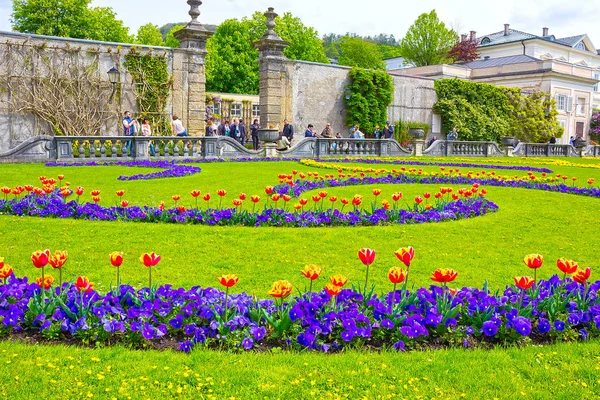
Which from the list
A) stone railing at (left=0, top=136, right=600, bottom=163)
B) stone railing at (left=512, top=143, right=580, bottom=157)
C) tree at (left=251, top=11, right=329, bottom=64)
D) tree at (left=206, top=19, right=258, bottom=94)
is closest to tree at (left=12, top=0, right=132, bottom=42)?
tree at (left=206, top=19, right=258, bottom=94)

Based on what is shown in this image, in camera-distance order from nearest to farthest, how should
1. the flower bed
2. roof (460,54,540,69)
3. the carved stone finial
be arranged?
1. the flower bed
2. the carved stone finial
3. roof (460,54,540,69)

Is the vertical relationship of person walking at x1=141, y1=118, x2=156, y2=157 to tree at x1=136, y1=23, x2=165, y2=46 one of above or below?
below

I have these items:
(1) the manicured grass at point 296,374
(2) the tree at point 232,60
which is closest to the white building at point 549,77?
(2) the tree at point 232,60

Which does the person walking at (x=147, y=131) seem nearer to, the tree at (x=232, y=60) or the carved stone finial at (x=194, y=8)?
the carved stone finial at (x=194, y=8)

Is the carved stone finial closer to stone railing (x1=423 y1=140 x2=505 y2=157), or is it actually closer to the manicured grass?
stone railing (x1=423 y1=140 x2=505 y2=157)

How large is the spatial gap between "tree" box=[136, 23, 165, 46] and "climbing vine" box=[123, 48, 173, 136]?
38.7 metres

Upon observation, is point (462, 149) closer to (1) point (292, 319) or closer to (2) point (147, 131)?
(2) point (147, 131)

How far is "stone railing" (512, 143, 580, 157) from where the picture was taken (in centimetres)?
3075

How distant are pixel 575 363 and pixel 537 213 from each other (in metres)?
6.12

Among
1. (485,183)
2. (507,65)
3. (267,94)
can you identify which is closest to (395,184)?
(485,183)

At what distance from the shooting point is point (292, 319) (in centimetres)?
367

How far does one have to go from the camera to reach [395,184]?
12836 mm

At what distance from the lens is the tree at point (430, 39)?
2344 inches

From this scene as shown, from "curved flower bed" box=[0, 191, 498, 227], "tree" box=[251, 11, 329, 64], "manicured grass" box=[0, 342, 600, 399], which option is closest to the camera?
"manicured grass" box=[0, 342, 600, 399]
